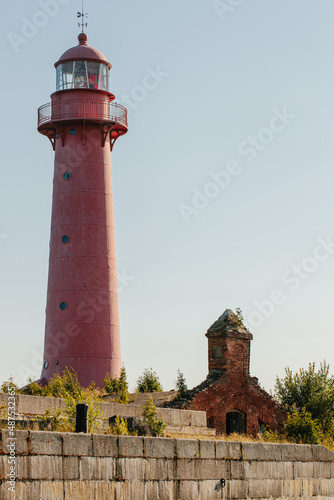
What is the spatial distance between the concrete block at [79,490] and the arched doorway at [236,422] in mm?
13556

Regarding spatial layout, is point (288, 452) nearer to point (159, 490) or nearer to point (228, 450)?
point (228, 450)

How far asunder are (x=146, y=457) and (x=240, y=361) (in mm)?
12258

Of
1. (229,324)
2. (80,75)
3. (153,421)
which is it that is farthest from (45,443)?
(80,75)

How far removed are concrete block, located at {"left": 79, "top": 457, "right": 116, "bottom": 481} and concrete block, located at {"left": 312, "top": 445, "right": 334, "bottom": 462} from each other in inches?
283

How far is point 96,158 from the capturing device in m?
30.8

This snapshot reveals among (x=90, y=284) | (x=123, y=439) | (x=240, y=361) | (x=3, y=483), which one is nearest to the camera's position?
(x=3, y=483)

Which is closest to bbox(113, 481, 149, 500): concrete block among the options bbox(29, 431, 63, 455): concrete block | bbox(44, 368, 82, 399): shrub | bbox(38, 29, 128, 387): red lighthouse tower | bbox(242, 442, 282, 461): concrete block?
bbox(29, 431, 63, 455): concrete block

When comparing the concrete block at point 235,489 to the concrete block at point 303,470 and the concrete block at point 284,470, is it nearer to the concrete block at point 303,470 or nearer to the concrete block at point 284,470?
the concrete block at point 284,470

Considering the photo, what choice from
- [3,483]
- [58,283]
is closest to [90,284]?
[58,283]

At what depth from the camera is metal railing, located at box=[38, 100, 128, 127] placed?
30.8m

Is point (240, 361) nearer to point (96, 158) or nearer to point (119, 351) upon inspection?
point (119, 351)

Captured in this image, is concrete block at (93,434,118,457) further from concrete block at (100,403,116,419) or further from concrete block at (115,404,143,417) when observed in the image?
concrete block at (115,404,143,417)

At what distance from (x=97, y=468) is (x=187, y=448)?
2.44 metres

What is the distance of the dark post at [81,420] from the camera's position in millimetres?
14352
